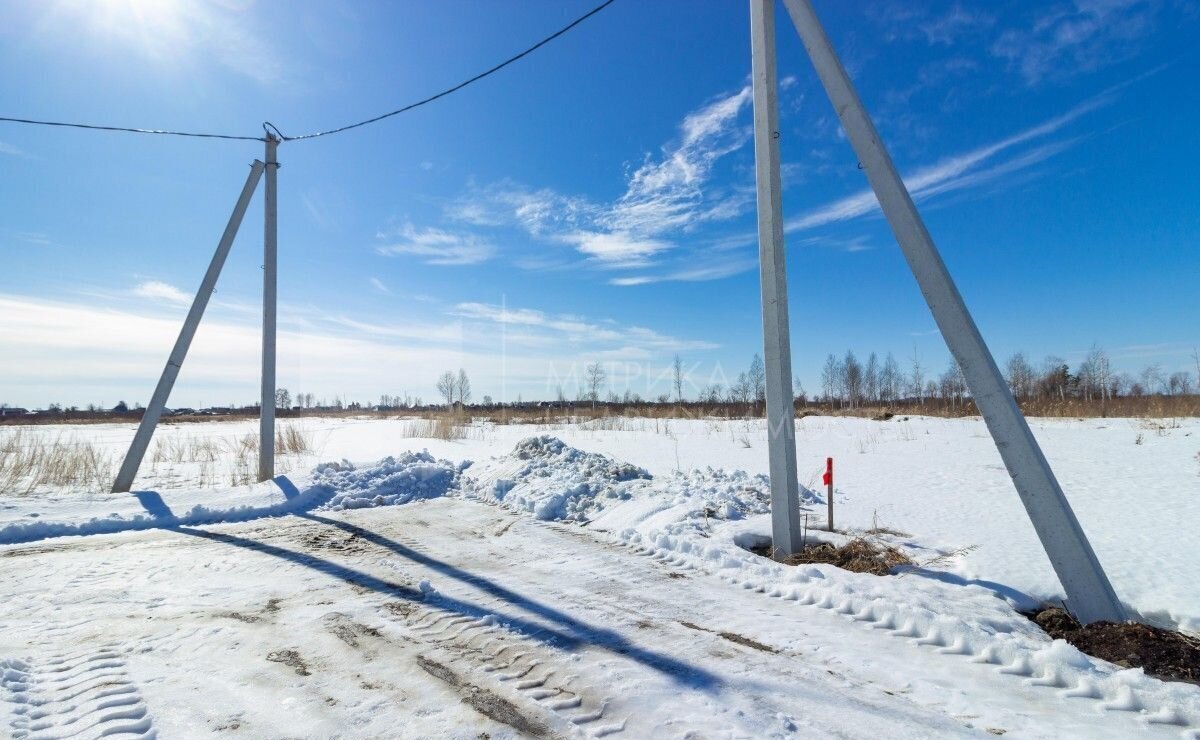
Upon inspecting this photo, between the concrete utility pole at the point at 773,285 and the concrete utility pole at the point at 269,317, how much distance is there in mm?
8312

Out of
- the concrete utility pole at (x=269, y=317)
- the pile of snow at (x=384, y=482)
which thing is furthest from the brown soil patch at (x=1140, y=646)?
the concrete utility pole at (x=269, y=317)

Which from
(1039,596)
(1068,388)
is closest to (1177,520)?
(1039,596)

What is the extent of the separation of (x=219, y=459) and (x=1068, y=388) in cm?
6535

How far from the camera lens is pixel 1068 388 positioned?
49.8 metres

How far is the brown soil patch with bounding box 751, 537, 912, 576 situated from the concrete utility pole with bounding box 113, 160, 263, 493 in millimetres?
9701

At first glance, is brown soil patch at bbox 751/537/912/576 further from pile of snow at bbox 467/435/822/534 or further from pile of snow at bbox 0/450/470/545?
pile of snow at bbox 0/450/470/545

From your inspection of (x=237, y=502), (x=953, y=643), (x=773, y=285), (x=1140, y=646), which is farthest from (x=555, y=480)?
(x=1140, y=646)

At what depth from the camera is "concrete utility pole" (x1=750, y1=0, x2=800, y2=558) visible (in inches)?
190

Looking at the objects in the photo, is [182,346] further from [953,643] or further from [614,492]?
[953,643]

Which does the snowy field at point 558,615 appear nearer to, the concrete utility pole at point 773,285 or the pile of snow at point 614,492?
the pile of snow at point 614,492

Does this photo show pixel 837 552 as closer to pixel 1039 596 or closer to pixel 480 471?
pixel 1039 596

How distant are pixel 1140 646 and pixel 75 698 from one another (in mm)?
5701

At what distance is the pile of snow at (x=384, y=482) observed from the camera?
8070 millimetres

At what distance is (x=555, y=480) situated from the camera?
8.36 m
